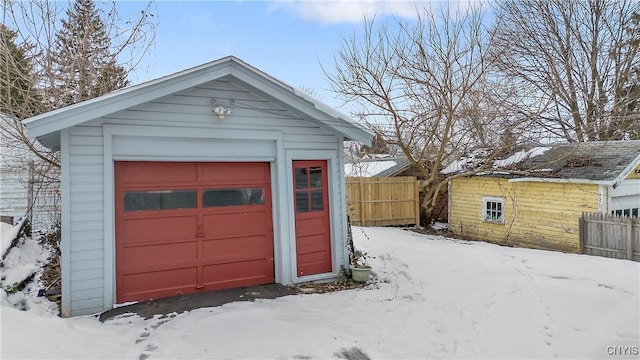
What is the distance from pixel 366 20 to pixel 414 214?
24.3ft

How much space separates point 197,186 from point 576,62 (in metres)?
19.7

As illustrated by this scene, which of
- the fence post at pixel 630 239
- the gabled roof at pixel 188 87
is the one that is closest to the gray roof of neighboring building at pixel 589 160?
the fence post at pixel 630 239

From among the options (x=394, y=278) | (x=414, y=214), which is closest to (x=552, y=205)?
(x=414, y=214)

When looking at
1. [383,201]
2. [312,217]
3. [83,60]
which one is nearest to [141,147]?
[312,217]

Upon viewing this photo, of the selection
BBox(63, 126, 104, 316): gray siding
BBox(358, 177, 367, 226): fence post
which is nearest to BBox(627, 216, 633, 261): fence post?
BBox(358, 177, 367, 226): fence post

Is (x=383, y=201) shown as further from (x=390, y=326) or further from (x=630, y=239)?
(x=390, y=326)

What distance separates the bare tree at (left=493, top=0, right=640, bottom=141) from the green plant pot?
1409 cm

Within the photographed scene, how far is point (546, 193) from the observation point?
40.4 ft

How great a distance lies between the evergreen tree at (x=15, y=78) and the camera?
8414 millimetres

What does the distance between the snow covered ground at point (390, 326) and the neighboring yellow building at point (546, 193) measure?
4.96 m

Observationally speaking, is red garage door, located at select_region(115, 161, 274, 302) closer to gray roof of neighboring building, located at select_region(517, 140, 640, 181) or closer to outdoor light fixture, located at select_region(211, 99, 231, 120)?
outdoor light fixture, located at select_region(211, 99, 231, 120)

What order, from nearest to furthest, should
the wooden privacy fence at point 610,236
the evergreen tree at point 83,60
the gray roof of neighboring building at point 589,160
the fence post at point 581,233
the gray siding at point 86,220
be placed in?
the gray siding at point 86,220
the wooden privacy fence at point 610,236
the evergreen tree at point 83,60
the fence post at point 581,233
the gray roof of neighboring building at point 589,160

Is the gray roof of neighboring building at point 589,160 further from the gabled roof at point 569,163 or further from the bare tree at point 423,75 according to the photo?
the bare tree at point 423,75

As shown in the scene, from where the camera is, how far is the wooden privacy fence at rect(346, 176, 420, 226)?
573 inches
